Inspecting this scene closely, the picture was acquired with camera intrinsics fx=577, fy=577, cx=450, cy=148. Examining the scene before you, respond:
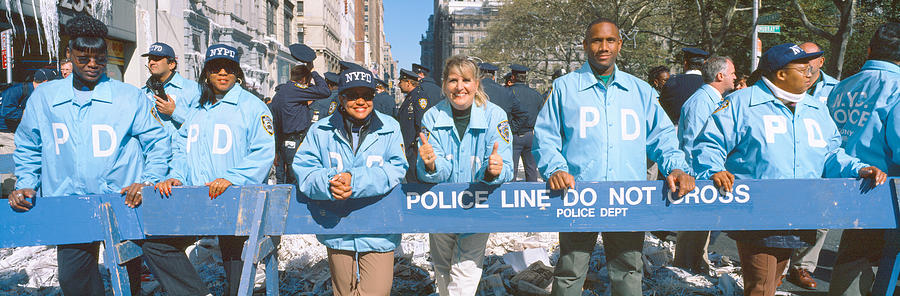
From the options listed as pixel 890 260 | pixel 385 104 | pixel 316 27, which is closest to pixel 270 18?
pixel 316 27

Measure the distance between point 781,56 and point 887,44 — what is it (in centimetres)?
107

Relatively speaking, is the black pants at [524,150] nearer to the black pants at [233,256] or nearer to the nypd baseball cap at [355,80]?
the black pants at [233,256]

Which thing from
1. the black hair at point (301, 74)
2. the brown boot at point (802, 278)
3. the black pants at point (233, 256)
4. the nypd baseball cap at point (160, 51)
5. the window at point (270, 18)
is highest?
the window at point (270, 18)

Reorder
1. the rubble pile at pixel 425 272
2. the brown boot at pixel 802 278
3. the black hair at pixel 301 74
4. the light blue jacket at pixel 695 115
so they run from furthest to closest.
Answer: the black hair at pixel 301 74 → the brown boot at pixel 802 278 → the rubble pile at pixel 425 272 → the light blue jacket at pixel 695 115

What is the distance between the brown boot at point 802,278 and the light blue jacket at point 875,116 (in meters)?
1.51

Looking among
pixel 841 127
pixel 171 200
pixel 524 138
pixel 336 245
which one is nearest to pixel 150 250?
pixel 171 200

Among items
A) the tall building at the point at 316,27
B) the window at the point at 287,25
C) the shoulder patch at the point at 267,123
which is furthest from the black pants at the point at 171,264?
the tall building at the point at 316,27

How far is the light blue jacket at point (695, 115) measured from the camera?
3773 mm

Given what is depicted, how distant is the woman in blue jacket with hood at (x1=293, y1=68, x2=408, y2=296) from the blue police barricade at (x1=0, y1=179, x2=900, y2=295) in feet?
0.45

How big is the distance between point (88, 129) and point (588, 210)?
2.74 m

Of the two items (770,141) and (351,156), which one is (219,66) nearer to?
(351,156)

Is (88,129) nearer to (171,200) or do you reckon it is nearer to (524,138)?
(171,200)

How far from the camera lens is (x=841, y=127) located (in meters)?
3.88

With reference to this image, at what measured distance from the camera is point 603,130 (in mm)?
3113
